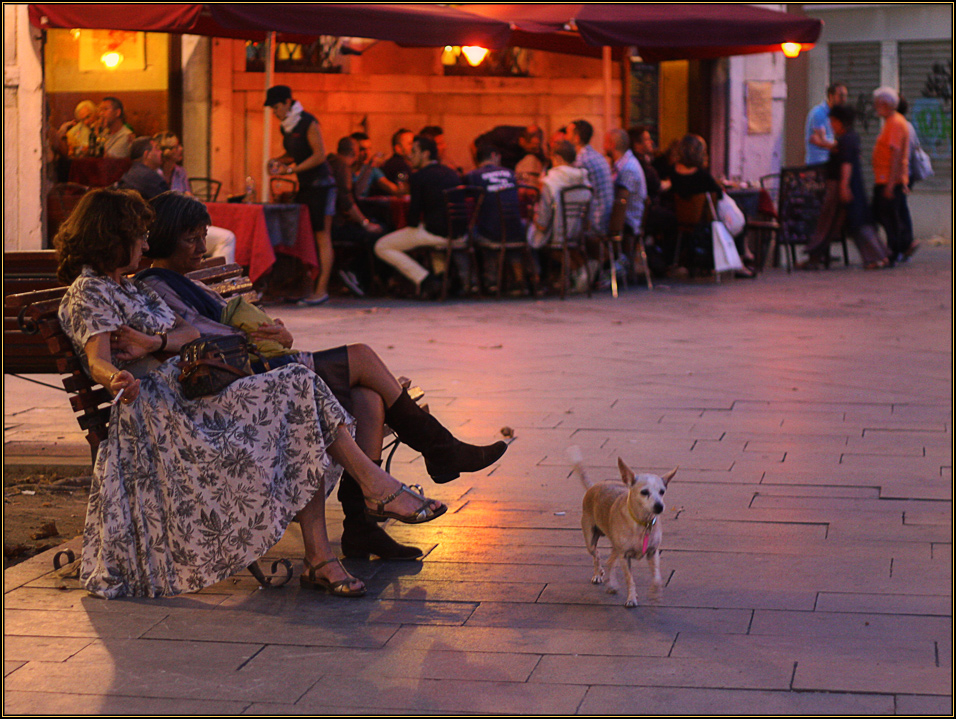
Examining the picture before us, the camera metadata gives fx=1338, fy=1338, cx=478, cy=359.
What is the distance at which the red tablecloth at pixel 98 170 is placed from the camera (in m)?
13.0

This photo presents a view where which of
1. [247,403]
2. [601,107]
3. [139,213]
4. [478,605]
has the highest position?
[601,107]

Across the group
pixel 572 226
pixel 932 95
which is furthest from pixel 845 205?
pixel 932 95

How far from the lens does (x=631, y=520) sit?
3.97 metres

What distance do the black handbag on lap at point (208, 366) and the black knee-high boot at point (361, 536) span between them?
1.94 feet

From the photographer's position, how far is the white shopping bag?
13781mm

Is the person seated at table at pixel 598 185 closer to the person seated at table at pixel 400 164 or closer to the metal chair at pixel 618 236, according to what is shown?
the metal chair at pixel 618 236

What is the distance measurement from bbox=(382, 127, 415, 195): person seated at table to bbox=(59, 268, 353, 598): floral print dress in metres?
10.1

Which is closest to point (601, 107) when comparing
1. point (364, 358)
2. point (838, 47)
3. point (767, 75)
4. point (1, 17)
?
point (767, 75)

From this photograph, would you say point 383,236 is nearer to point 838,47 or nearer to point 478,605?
point 478,605

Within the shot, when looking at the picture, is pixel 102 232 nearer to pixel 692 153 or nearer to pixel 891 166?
pixel 692 153

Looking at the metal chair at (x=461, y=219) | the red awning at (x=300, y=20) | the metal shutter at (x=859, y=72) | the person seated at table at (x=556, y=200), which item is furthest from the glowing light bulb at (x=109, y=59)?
the metal shutter at (x=859, y=72)

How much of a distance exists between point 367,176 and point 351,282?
3.90 ft

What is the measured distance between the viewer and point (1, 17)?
11.9 m

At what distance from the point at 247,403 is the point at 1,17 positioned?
910 cm
